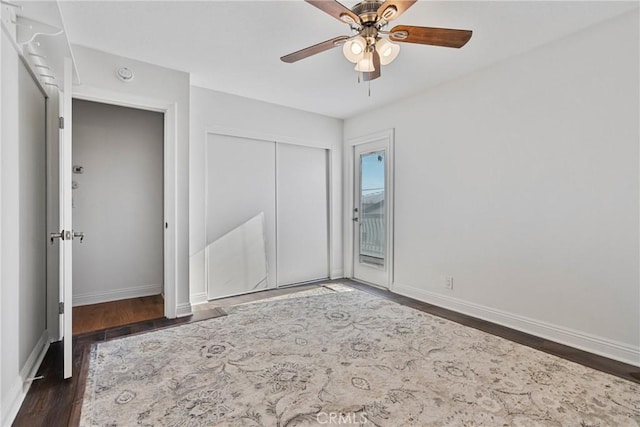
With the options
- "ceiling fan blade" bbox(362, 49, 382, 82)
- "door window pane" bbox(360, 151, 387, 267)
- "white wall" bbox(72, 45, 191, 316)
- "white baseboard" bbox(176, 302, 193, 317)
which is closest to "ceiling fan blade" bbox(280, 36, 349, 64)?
"ceiling fan blade" bbox(362, 49, 382, 82)

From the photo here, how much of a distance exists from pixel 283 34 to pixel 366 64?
821 millimetres

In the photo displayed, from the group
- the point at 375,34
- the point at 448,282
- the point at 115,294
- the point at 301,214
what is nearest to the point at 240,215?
the point at 301,214

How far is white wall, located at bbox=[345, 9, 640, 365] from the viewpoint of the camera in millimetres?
2322

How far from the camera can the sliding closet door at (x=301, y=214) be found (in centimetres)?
443

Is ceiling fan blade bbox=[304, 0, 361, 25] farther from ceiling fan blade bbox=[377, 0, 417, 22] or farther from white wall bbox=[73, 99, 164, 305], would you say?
white wall bbox=[73, 99, 164, 305]

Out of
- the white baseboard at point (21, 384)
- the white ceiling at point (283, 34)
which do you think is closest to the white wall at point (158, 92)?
the white ceiling at point (283, 34)

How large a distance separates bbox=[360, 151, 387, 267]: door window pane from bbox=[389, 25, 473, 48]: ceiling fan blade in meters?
2.41

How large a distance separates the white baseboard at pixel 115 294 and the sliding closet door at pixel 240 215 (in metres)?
0.89

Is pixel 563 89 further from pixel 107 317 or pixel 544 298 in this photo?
pixel 107 317

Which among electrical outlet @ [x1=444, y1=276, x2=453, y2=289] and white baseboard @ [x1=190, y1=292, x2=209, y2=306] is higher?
electrical outlet @ [x1=444, y1=276, x2=453, y2=289]

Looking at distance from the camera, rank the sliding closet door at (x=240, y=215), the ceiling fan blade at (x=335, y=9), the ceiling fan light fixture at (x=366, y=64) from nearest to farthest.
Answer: the ceiling fan blade at (x=335, y=9) < the ceiling fan light fixture at (x=366, y=64) < the sliding closet door at (x=240, y=215)

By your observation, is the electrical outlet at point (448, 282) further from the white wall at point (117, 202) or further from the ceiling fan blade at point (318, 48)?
the white wall at point (117, 202)

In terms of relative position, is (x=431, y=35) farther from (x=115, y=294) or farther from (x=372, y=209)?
(x=115, y=294)

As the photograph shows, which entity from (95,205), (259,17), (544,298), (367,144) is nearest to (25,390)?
(95,205)
